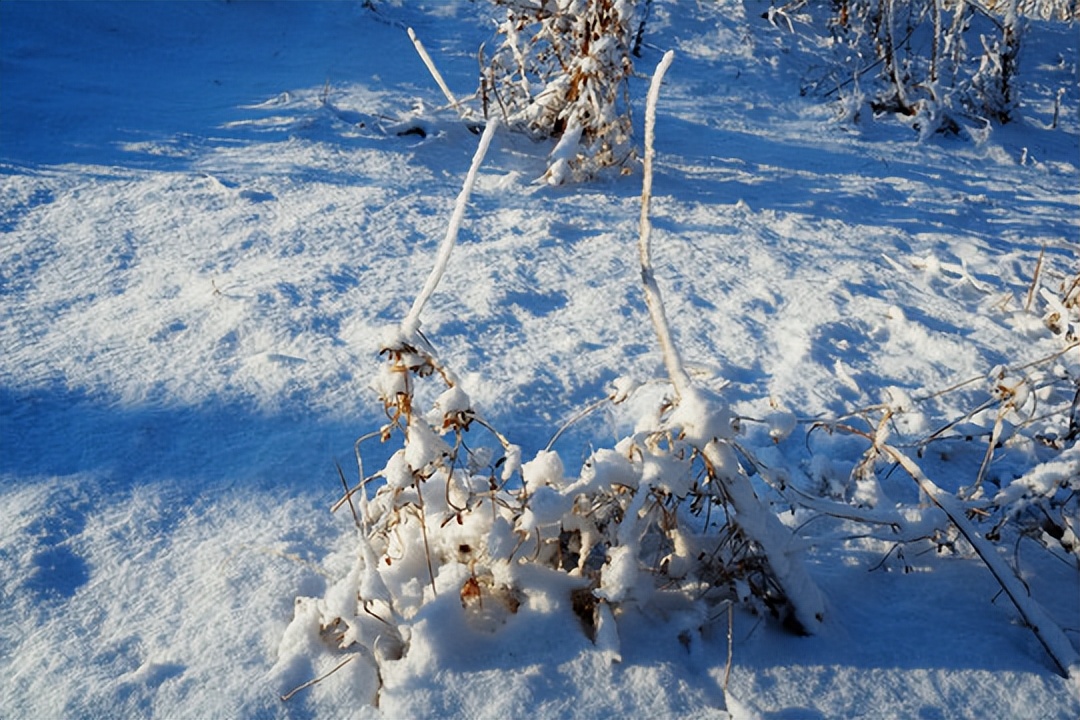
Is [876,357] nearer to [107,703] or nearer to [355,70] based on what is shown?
[107,703]

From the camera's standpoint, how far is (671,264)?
2375 mm

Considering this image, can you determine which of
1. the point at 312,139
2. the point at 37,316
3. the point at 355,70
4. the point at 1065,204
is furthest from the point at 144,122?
the point at 1065,204

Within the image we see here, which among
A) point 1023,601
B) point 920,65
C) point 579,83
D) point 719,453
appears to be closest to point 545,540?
point 719,453

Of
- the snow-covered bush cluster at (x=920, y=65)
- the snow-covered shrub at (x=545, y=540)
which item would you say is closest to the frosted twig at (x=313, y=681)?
the snow-covered shrub at (x=545, y=540)

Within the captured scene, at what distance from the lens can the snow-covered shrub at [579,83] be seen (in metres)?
2.68

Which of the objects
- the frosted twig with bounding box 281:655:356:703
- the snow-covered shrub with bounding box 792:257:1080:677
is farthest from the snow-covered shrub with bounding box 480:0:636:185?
the frosted twig with bounding box 281:655:356:703

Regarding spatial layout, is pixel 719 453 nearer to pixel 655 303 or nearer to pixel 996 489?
pixel 655 303

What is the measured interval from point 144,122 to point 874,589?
2.79 meters

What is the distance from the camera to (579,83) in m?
2.78

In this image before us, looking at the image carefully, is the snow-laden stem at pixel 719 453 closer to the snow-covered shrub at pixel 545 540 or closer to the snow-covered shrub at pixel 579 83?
the snow-covered shrub at pixel 545 540

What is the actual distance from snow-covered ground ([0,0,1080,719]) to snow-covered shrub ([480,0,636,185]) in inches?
5.0

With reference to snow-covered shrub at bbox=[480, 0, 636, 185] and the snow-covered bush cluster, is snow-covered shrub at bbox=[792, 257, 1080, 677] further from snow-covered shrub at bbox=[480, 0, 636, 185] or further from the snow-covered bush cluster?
the snow-covered bush cluster

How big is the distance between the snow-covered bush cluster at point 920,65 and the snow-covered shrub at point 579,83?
1671mm

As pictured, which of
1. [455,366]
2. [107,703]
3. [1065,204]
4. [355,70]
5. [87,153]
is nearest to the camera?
[107,703]
